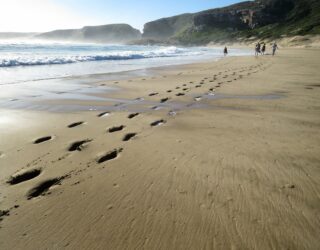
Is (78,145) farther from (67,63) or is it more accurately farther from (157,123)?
(67,63)

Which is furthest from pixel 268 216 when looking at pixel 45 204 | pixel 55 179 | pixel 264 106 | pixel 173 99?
pixel 173 99

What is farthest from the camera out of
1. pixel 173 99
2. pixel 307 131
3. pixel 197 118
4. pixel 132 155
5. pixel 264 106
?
pixel 173 99

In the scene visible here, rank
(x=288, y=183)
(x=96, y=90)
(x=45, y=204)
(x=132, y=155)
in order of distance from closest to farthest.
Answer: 1. (x=45, y=204)
2. (x=288, y=183)
3. (x=132, y=155)
4. (x=96, y=90)

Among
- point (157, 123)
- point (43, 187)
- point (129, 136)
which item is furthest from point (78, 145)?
point (157, 123)

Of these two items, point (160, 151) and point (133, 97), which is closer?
point (160, 151)

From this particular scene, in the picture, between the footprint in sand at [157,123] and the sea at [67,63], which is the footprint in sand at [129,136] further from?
the sea at [67,63]

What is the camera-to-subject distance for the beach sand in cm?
269

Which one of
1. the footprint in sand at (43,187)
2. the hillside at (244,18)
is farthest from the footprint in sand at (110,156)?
the hillside at (244,18)

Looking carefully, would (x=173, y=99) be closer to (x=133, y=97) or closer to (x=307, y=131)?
(x=133, y=97)

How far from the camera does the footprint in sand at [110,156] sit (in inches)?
174

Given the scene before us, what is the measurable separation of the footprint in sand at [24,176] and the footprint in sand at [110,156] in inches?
36.3

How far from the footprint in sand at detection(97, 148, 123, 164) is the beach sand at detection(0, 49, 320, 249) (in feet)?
0.13

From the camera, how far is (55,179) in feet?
12.5

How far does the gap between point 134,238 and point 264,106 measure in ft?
20.6
